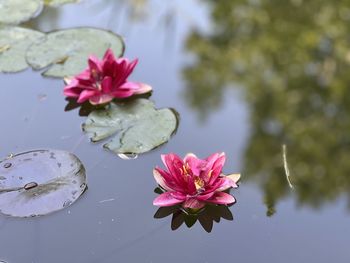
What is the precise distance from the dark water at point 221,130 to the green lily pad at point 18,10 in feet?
0.16

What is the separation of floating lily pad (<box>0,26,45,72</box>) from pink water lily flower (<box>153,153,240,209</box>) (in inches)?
29.6

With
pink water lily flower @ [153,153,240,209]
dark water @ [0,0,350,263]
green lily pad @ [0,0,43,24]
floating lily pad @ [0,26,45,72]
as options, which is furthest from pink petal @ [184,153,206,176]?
green lily pad @ [0,0,43,24]

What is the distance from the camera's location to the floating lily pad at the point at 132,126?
1.55m

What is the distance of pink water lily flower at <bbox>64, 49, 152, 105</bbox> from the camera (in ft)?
5.54

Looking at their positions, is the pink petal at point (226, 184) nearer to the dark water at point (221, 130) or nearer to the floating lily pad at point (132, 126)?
the dark water at point (221, 130)

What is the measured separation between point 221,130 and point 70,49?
2.05ft

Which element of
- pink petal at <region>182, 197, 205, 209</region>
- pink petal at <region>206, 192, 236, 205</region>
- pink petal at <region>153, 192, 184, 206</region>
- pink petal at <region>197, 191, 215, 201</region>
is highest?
pink petal at <region>197, 191, 215, 201</region>

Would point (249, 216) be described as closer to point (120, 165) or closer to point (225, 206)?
point (225, 206)

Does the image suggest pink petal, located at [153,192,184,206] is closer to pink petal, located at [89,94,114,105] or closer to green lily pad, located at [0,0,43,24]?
pink petal, located at [89,94,114,105]

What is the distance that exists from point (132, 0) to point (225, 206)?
A: 4.34 ft

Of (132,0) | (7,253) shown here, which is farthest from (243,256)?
(132,0)

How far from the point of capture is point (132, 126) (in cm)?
161

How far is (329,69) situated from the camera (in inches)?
80.3

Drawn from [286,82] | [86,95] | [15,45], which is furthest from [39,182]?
[286,82]
